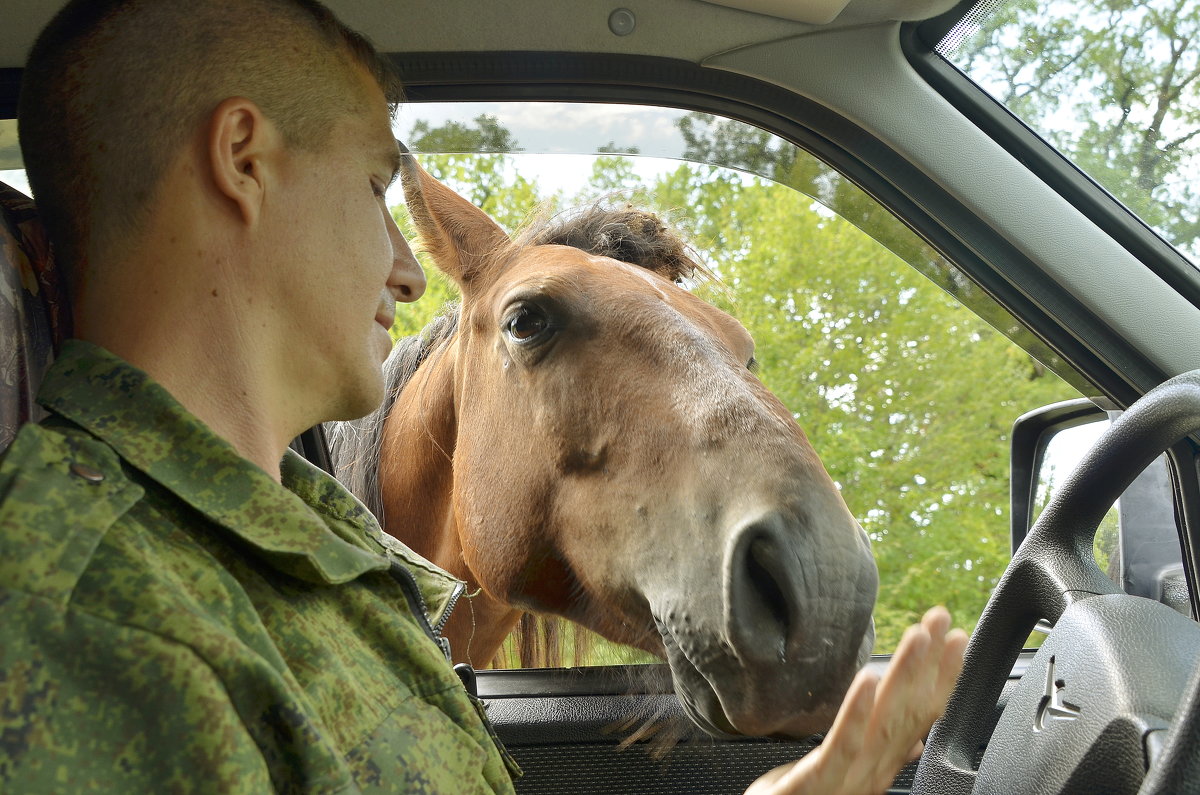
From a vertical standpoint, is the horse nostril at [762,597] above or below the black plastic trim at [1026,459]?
below

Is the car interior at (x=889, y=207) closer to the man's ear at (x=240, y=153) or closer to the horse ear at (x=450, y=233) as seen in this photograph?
the horse ear at (x=450, y=233)

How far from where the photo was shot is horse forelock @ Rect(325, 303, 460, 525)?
7.32 ft

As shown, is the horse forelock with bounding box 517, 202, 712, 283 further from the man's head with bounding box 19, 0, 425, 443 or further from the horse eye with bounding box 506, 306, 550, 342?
the man's head with bounding box 19, 0, 425, 443

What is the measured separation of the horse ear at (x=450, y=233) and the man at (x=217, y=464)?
699mm

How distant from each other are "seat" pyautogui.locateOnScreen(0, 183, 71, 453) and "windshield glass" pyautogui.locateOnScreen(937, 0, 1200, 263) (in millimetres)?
1595

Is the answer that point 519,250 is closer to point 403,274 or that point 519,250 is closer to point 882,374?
point 403,274

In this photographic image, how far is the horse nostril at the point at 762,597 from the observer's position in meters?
1.24

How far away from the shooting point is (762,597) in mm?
1291

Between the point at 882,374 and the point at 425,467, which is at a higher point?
the point at 882,374

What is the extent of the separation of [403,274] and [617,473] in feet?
1.66

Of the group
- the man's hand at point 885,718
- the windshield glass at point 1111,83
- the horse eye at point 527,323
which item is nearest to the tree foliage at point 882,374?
the horse eye at point 527,323

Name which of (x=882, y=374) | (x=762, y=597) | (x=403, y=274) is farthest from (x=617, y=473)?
(x=882, y=374)

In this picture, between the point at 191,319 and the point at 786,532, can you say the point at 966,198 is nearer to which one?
the point at 786,532

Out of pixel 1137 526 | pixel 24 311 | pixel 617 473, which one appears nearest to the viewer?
pixel 24 311
